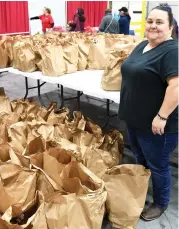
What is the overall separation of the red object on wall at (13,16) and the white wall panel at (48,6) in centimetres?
23

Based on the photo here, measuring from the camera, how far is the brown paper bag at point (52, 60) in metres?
2.71

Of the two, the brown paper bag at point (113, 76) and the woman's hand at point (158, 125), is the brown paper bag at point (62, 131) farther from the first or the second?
the woman's hand at point (158, 125)

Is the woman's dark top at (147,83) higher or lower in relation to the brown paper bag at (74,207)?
higher

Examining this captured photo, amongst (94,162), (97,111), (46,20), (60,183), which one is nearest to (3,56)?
(97,111)

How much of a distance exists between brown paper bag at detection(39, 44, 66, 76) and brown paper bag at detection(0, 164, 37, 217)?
4.98 feet

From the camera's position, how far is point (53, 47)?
274 cm

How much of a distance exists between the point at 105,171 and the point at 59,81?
1210mm

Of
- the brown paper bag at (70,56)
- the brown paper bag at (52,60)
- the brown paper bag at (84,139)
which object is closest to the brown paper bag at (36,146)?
the brown paper bag at (84,139)

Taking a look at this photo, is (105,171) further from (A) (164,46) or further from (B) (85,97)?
(B) (85,97)

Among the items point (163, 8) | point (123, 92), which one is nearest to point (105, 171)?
point (123, 92)

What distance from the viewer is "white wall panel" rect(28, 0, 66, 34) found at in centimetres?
841

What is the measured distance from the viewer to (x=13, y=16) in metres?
8.05

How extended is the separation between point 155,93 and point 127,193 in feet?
1.83

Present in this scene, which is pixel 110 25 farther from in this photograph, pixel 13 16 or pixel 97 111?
pixel 13 16
